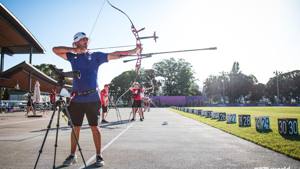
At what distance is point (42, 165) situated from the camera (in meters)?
5.49

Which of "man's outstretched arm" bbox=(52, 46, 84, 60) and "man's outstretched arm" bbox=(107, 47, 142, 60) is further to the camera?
"man's outstretched arm" bbox=(107, 47, 142, 60)

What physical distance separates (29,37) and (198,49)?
92.2 feet

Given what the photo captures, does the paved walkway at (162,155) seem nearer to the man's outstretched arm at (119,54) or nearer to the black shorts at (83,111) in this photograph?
the black shorts at (83,111)

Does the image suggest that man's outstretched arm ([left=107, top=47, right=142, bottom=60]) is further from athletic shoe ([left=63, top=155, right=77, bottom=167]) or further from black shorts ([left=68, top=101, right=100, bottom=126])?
athletic shoe ([left=63, top=155, right=77, bottom=167])

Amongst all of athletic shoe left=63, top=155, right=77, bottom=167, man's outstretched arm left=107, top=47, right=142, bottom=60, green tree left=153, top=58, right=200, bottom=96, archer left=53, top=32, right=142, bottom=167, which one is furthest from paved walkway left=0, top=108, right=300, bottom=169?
green tree left=153, top=58, right=200, bottom=96

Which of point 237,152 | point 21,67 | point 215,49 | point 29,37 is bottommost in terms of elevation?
point 237,152

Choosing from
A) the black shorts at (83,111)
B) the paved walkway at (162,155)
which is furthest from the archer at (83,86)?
the paved walkway at (162,155)

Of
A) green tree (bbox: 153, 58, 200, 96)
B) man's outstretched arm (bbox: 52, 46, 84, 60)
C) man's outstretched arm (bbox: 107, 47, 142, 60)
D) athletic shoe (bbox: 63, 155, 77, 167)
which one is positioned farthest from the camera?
green tree (bbox: 153, 58, 200, 96)

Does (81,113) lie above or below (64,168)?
above

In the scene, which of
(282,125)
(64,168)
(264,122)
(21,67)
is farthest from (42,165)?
(21,67)

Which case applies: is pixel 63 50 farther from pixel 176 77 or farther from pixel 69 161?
pixel 176 77

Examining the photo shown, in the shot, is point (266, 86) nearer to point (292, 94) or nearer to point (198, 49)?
point (292, 94)

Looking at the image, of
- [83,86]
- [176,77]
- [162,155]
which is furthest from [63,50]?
[176,77]

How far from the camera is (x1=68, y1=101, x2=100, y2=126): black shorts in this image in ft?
19.2
